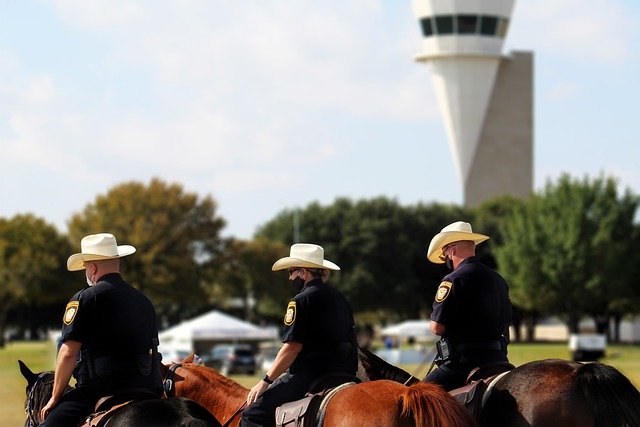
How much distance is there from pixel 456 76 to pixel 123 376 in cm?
12896

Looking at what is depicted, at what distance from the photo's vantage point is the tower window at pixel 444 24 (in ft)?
433

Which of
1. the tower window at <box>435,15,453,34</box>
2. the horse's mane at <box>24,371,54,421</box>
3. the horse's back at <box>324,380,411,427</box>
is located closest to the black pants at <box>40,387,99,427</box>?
the horse's mane at <box>24,371,54,421</box>

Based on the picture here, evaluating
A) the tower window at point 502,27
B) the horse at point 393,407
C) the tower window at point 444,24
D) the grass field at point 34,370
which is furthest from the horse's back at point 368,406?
the tower window at point 502,27

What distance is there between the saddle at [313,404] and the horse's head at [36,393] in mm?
1839

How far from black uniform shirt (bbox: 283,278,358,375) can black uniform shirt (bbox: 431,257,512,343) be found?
80 cm

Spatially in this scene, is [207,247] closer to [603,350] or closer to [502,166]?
[603,350]

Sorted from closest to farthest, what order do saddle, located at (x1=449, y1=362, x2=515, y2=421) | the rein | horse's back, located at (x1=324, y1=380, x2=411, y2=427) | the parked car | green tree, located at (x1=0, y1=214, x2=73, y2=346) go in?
horse's back, located at (x1=324, y1=380, x2=411, y2=427) → saddle, located at (x1=449, y1=362, x2=515, y2=421) → the rein → the parked car → green tree, located at (x1=0, y1=214, x2=73, y2=346)

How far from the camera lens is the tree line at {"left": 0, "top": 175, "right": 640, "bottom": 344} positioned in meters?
89.1

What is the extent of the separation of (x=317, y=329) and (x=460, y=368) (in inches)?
49.0

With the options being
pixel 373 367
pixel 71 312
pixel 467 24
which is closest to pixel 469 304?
pixel 373 367

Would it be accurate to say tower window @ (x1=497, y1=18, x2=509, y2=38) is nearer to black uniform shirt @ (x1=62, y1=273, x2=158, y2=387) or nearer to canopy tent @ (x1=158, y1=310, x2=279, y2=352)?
canopy tent @ (x1=158, y1=310, x2=279, y2=352)

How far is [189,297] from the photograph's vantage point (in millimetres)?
88188

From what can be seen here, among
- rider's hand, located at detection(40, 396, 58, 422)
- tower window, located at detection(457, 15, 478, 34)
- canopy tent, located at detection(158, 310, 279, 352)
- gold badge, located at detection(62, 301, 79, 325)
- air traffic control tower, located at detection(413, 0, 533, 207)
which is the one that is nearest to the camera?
gold badge, located at detection(62, 301, 79, 325)

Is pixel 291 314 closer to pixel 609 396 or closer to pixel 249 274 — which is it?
pixel 609 396
